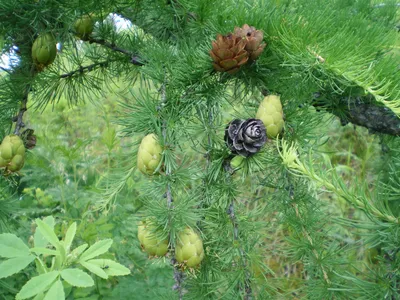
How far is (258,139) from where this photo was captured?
1.85ft

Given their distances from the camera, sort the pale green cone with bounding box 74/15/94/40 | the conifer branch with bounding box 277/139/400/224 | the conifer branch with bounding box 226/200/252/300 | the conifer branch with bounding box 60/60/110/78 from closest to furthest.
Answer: the conifer branch with bounding box 277/139/400/224 < the conifer branch with bounding box 226/200/252/300 < the pale green cone with bounding box 74/15/94/40 < the conifer branch with bounding box 60/60/110/78

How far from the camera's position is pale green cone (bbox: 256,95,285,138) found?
0.57 m

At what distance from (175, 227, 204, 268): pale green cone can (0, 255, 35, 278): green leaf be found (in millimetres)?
185

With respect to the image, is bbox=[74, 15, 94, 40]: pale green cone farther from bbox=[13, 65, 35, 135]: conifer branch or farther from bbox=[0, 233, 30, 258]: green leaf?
bbox=[0, 233, 30, 258]: green leaf

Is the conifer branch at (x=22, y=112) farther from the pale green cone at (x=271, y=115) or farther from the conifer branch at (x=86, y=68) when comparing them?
the pale green cone at (x=271, y=115)

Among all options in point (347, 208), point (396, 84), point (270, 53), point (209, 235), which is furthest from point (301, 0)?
point (347, 208)

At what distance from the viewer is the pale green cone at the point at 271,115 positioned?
0.57 meters

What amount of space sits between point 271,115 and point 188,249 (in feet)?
0.62

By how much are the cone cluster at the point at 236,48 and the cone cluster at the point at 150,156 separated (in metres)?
0.13

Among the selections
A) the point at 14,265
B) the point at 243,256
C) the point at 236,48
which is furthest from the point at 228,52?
the point at 14,265

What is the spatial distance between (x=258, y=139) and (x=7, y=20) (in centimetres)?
44

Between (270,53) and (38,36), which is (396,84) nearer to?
(270,53)

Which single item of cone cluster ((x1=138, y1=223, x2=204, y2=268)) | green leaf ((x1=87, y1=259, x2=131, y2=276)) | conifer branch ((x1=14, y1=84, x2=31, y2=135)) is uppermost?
conifer branch ((x1=14, y1=84, x2=31, y2=135))

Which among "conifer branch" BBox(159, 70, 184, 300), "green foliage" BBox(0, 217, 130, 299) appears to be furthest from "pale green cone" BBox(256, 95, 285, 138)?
"green foliage" BBox(0, 217, 130, 299)
